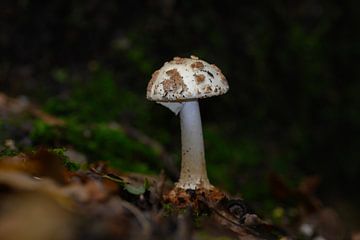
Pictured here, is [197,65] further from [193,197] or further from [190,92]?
[193,197]

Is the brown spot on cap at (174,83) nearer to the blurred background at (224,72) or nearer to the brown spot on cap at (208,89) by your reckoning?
the brown spot on cap at (208,89)

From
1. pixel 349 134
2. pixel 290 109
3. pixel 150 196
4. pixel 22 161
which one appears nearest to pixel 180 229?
pixel 150 196

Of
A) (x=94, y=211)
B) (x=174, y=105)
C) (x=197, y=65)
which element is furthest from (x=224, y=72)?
(x=94, y=211)

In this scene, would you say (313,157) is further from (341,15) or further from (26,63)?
(26,63)

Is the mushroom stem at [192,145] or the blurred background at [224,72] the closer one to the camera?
the mushroom stem at [192,145]

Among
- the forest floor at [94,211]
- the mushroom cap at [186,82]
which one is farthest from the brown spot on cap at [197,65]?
the forest floor at [94,211]

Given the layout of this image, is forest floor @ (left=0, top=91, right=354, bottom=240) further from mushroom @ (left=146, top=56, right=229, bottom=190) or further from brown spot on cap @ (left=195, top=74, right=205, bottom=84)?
brown spot on cap @ (left=195, top=74, right=205, bottom=84)
